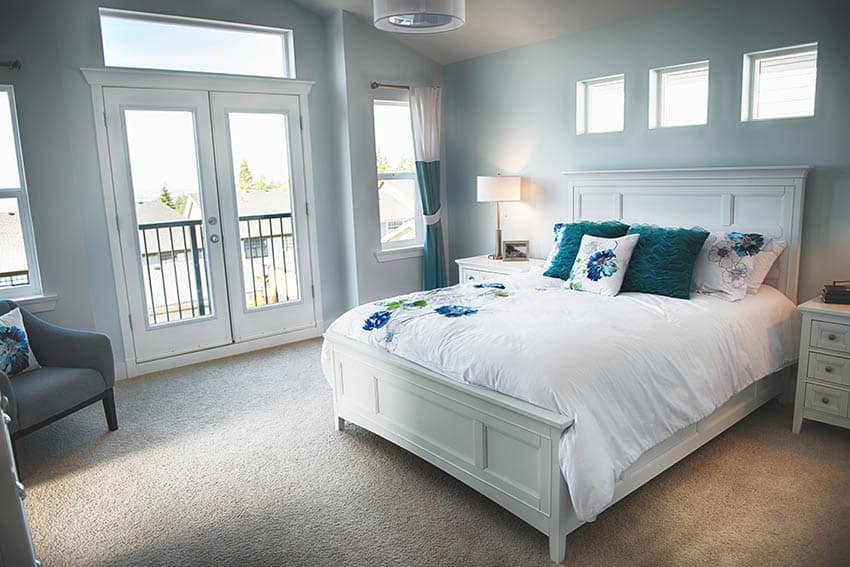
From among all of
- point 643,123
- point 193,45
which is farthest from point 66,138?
point 643,123

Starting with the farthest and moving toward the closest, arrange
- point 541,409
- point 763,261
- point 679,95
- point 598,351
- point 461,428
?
point 679,95 → point 763,261 → point 461,428 → point 598,351 → point 541,409

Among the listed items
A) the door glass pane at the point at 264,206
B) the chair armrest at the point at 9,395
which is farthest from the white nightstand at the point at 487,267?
the chair armrest at the point at 9,395

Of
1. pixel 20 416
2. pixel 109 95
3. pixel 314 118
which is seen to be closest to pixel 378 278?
pixel 314 118

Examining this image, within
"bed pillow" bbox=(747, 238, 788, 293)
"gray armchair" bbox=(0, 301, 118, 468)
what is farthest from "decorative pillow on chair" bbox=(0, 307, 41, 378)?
"bed pillow" bbox=(747, 238, 788, 293)

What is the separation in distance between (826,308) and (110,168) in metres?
4.51

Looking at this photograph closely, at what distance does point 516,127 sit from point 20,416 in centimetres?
403

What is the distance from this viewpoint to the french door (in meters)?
4.39

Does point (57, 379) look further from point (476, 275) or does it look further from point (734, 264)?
point (734, 264)

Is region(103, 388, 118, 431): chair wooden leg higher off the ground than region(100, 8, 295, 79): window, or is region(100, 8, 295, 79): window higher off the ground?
region(100, 8, 295, 79): window

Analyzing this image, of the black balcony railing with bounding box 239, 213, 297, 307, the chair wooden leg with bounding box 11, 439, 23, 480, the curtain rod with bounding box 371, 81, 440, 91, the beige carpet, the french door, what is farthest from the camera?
the curtain rod with bounding box 371, 81, 440, 91

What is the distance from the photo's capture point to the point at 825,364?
120 inches

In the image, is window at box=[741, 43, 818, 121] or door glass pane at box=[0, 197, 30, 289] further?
door glass pane at box=[0, 197, 30, 289]

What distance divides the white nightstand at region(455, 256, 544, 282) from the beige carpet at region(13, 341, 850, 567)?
6.18 ft

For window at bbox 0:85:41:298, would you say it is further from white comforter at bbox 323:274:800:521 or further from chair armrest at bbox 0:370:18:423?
white comforter at bbox 323:274:800:521
